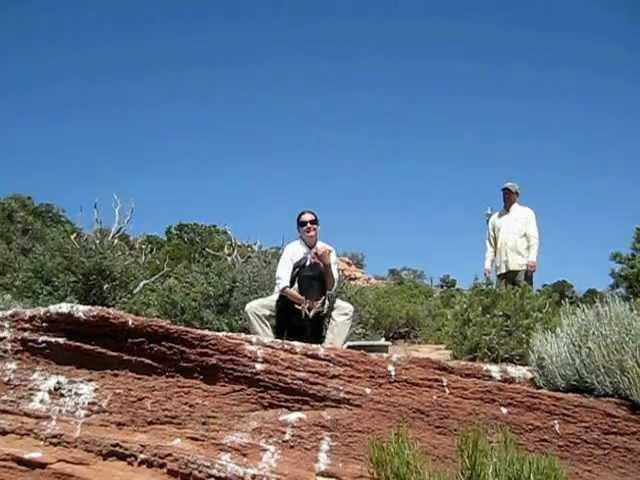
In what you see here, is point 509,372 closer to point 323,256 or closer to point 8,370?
point 323,256

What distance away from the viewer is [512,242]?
8648 mm

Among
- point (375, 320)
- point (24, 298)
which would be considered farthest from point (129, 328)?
point (375, 320)

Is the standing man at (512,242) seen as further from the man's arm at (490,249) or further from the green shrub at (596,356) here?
the green shrub at (596,356)

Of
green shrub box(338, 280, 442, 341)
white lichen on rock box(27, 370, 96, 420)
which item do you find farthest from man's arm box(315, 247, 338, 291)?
green shrub box(338, 280, 442, 341)

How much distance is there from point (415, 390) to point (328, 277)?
139cm

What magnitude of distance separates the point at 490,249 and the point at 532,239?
0.58 meters

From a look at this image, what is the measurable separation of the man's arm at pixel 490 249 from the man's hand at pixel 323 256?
3346 mm

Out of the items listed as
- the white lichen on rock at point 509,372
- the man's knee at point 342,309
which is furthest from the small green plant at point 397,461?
the man's knee at point 342,309

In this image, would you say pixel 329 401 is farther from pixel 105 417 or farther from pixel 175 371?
pixel 105 417

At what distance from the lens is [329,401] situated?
488 cm

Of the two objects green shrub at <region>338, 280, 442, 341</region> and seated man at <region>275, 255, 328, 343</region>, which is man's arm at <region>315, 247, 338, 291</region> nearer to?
seated man at <region>275, 255, 328, 343</region>

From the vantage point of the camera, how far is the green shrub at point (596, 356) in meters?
5.14

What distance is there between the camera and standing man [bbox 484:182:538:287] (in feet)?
28.5

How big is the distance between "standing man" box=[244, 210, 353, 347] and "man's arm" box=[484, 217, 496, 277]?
3264 mm
